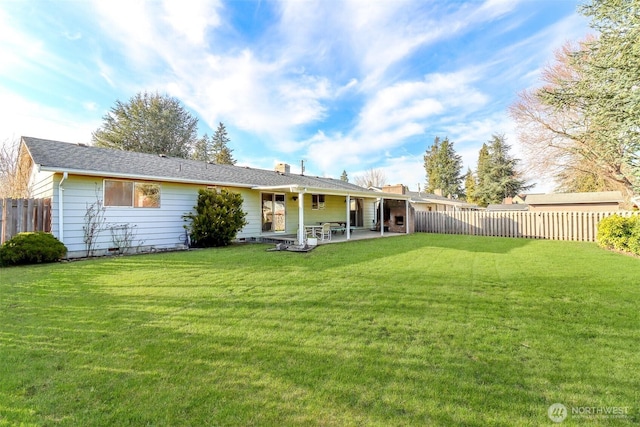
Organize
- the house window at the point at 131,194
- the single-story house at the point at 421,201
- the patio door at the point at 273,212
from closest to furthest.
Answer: the house window at the point at 131,194
the patio door at the point at 273,212
the single-story house at the point at 421,201

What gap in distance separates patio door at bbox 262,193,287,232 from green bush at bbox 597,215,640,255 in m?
12.7

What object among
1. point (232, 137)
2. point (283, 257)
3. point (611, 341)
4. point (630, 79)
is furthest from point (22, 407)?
point (232, 137)

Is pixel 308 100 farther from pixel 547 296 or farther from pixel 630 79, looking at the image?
pixel 547 296

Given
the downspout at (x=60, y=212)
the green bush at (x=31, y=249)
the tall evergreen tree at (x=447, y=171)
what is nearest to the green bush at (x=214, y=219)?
the downspout at (x=60, y=212)

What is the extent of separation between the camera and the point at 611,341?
123 inches

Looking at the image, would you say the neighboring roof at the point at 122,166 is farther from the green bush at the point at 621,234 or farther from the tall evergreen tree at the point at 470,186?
the tall evergreen tree at the point at 470,186

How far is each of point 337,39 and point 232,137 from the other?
99.4 ft

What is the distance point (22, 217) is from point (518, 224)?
67.7ft

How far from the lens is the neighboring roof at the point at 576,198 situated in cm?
2528

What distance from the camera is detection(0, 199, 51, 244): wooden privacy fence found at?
802 centimetres

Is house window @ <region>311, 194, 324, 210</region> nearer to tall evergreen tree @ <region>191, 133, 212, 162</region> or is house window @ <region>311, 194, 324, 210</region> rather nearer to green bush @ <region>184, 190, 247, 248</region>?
green bush @ <region>184, 190, 247, 248</region>

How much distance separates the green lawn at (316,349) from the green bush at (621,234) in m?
4.86

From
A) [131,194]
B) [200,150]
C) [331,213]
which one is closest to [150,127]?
[200,150]

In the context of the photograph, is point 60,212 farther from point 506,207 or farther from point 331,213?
point 506,207
